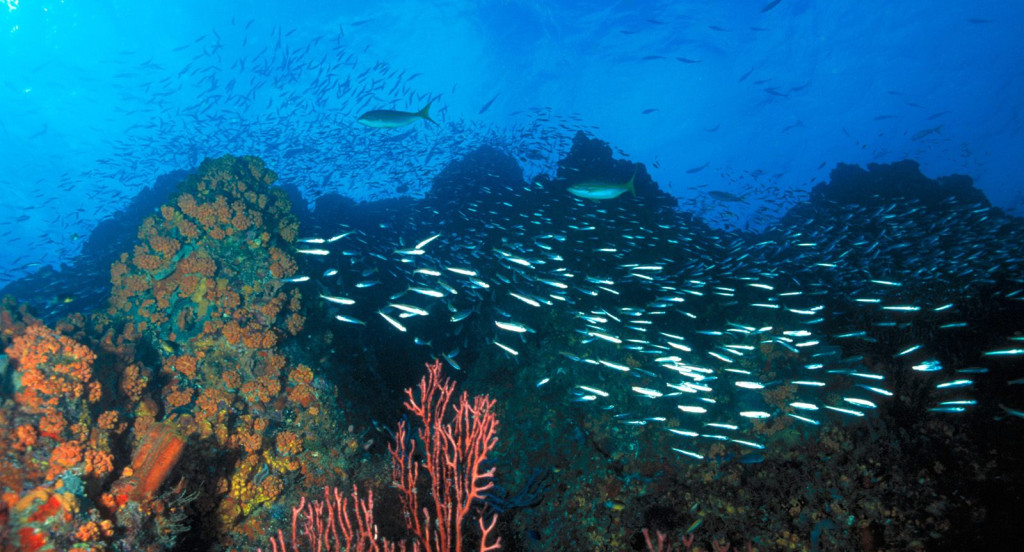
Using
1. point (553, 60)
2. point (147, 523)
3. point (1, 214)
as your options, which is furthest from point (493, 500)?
point (1, 214)

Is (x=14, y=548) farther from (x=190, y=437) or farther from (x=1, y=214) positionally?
(x=1, y=214)

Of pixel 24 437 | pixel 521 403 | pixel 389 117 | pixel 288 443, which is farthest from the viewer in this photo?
pixel 389 117

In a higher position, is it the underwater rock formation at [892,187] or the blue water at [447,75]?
the blue water at [447,75]

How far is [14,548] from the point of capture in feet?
12.9

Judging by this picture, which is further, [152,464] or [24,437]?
[152,464]

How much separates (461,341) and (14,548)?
7584 millimetres

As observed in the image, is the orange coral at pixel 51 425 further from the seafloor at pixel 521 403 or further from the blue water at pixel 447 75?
the blue water at pixel 447 75

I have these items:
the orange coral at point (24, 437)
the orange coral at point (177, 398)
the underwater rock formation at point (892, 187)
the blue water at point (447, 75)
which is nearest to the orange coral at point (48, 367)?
the orange coral at point (24, 437)

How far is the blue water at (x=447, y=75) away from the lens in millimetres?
22391

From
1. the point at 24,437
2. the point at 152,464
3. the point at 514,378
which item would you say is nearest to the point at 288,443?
the point at 152,464

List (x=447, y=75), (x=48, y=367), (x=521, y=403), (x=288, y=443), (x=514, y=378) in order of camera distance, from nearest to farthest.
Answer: (x=48, y=367)
(x=288, y=443)
(x=521, y=403)
(x=514, y=378)
(x=447, y=75)

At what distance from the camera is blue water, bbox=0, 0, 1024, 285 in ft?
73.5

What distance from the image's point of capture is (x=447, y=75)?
3666cm

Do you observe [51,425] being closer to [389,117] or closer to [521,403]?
[521,403]
